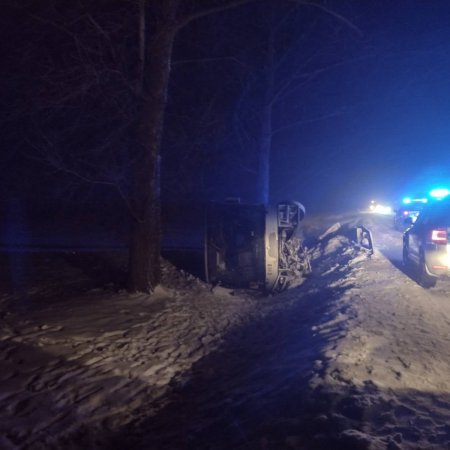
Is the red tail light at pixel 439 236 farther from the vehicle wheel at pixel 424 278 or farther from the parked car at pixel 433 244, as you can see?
the vehicle wheel at pixel 424 278

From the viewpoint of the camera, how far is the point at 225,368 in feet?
20.6

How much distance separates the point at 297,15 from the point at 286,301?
13.7 metres

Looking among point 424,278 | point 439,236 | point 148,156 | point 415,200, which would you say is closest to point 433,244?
point 439,236

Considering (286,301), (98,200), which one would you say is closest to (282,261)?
(286,301)

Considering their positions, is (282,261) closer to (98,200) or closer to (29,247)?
(29,247)

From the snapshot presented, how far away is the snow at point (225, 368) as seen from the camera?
3.99 m

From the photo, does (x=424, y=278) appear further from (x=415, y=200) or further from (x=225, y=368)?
(x=415, y=200)

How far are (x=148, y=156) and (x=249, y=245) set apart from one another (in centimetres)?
353

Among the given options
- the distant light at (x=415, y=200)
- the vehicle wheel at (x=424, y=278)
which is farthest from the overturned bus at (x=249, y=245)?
the distant light at (x=415, y=200)

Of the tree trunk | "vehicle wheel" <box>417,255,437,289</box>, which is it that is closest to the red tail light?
"vehicle wheel" <box>417,255,437,289</box>

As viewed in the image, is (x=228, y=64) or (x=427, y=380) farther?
(x=228, y=64)

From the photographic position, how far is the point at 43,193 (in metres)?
22.0

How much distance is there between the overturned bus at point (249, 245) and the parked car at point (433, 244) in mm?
3014

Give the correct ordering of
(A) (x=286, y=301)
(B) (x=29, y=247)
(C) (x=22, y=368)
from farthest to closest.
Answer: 1. (B) (x=29, y=247)
2. (A) (x=286, y=301)
3. (C) (x=22, y=368)
